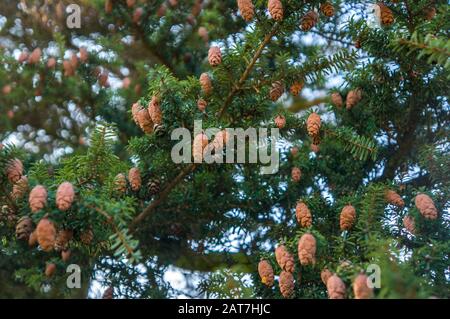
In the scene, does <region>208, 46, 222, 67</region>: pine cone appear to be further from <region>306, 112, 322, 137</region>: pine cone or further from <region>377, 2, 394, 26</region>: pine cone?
<region>377, 2, 394, 26</region>: pine cone

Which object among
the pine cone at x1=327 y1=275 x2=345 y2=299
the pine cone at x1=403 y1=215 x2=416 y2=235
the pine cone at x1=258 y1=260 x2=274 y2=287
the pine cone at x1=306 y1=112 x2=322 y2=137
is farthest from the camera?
the pine cone at x1=306 y1=112 x2=322 y2=137

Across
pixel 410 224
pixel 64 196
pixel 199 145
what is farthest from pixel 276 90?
pixel 64 196

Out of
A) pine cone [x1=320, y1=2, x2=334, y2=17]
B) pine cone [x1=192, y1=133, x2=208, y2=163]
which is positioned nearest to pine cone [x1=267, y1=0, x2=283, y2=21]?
pine cone [x1=320, y1=2, x2=334, y2=17]

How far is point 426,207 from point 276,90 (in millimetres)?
662

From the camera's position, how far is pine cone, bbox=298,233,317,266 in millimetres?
1743

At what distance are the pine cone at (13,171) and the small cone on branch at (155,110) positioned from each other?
46 cm

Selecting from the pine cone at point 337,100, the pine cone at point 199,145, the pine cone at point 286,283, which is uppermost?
the pine cone at point 337,100

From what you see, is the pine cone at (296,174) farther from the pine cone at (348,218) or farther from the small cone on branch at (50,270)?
the small cone on branch at (50,270)

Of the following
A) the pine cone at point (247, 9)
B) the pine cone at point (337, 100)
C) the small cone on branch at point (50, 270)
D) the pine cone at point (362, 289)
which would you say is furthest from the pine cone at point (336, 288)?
the pine cone at point (337, 100)

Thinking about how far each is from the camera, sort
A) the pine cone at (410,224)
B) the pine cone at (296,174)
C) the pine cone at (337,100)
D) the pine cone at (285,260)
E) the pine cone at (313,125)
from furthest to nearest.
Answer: the pine cone at (337,100)
the pine cone at (296,174)
the pine cone at (313,125)
the pine cone at (410,224)
the pine cone at (285,260)

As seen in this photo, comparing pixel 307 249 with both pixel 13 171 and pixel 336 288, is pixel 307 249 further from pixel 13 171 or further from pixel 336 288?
pixel 13 171

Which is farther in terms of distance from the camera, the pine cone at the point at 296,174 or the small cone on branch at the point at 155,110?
the pine cone at the point at 296,174

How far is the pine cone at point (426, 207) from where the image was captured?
2.02m

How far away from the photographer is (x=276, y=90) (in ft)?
7.34
